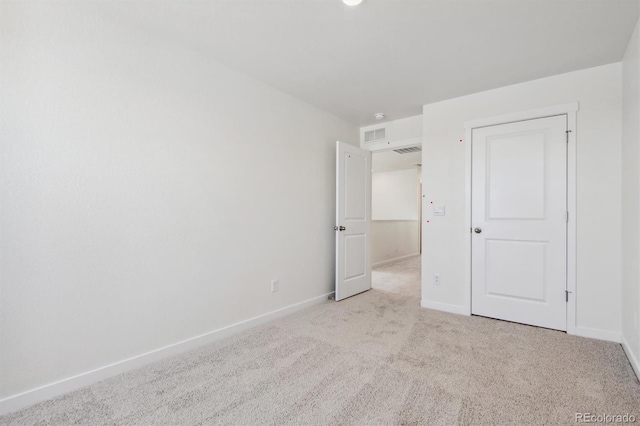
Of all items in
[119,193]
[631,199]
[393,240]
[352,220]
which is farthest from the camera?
[393,240]

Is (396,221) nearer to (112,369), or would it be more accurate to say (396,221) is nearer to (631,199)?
(631,199)

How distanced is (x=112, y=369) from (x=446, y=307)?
122 inches

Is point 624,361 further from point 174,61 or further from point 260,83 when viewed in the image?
point 174,61

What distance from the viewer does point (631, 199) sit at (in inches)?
84.0

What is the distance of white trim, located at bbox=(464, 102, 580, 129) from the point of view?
266 centimetres

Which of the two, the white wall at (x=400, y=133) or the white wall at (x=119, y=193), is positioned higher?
the white wall at (x=400, y=133)

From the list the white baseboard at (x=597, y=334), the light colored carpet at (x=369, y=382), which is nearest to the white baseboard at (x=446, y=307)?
the light colored carpet at (x=369, y=382)

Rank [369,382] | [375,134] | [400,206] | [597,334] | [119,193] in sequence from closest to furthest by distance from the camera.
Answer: [369,382] < [119,193] < [597,334] < [375,134] < [400,206]

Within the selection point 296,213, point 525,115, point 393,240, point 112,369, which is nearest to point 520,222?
point 525,115

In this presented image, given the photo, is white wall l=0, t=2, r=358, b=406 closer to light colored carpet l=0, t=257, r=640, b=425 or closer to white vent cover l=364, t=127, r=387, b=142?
light colored carpet l=0, t=257, r=640, b=425

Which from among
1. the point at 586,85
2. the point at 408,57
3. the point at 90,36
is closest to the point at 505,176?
the point at 586,85

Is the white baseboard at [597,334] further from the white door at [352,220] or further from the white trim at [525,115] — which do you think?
the white door at [352,220]

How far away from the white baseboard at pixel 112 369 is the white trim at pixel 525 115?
2952mm

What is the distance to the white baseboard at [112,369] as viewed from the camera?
1623 millimetres
